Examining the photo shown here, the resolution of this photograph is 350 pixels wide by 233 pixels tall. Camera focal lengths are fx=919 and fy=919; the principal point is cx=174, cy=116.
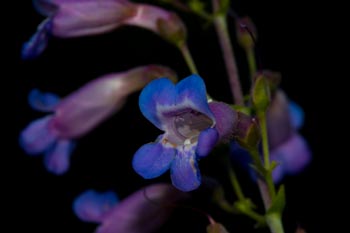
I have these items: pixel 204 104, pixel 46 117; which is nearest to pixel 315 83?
pixel 46 117

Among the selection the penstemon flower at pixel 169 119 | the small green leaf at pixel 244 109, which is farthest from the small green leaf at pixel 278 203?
the small green leaf at pixel 244 109

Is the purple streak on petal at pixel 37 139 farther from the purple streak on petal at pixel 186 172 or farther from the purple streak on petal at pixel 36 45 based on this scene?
the purple streak on petal at pixel 186 172

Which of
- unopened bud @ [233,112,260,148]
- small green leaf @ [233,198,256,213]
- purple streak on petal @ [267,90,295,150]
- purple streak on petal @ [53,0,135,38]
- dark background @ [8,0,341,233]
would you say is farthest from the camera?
dark background @ [8,0,341,233]

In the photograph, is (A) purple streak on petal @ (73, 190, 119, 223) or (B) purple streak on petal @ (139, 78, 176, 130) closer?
(B) purple streak on petal @ (139, 78, 176, 130)

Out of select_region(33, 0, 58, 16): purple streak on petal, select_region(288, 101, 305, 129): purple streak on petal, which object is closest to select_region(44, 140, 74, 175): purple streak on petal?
select_region(33, 0, 58, 16): purple streak on petal

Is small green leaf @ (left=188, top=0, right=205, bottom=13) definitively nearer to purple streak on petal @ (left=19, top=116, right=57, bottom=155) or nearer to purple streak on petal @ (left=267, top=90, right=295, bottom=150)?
purple streak on petal @ (left=267, top=90, right=295, bottom=150)

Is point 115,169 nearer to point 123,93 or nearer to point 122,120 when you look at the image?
point 122,120

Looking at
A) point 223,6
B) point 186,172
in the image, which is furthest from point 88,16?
point 186,172
